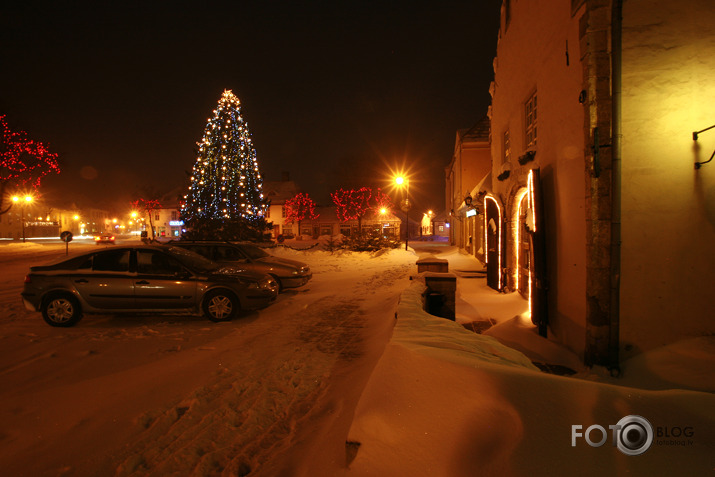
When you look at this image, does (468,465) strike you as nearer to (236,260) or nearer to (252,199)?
(236,260)

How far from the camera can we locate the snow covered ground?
186cm

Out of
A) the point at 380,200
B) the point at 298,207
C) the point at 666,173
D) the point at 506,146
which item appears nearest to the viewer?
the point at 666,173

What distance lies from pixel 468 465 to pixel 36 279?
27.4 feet

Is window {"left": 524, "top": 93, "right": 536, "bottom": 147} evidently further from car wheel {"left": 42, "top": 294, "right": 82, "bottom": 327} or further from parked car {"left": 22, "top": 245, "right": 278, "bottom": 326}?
car wheel {"left": 42, "top": 294, "right": 82, "bottom": 327}

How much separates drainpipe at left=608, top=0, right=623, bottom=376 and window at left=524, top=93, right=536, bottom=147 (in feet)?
11.0

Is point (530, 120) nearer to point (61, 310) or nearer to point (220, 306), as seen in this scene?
point (220, 306)

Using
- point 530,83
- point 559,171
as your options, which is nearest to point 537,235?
point 559,171

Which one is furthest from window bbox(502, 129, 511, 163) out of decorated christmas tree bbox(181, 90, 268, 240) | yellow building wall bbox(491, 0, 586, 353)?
decorated christmas tree bbox(181, 90, 268, 240)

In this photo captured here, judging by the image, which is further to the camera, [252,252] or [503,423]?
[252,252]

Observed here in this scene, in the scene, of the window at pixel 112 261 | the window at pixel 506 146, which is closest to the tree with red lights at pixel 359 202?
the window at pixel 506 146

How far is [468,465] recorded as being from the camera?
176 cm

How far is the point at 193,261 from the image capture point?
7.82m

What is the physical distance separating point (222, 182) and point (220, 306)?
15.8 m

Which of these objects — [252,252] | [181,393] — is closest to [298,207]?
[252,252]
